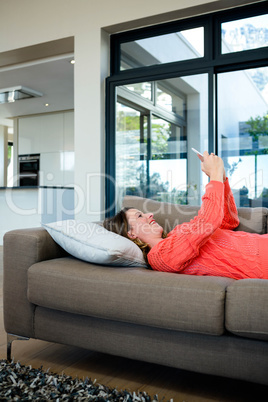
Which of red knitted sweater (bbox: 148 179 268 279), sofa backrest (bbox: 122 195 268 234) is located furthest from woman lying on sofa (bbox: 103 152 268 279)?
sofa backrest (bbox: 122 195 268 234)

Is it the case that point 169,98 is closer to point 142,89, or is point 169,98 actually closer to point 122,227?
point 142,89

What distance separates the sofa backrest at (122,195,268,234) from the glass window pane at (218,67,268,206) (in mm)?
1525

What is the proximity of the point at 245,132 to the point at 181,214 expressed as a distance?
186 centimetres

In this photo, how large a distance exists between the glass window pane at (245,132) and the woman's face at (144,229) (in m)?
2.02

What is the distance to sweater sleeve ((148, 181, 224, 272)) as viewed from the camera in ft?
5.63

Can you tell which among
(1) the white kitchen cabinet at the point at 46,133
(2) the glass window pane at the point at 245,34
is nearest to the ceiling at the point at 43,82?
(1) the white kitchen cabinet at the point at 46,133

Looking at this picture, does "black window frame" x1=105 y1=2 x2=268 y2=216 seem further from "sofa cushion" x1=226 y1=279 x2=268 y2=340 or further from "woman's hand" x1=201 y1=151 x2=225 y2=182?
"sofa cushion" x1=226 y1=279 x2=268 y2=340

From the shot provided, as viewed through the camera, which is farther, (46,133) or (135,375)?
(46,133)

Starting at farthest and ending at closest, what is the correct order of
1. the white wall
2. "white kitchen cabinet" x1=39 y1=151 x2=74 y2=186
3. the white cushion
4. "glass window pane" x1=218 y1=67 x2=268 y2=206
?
"white kitchen cabinet" x1=39 y1=151 x2=74 y2=186, the white wall, "glass window pane" x1=218 y1=67 x2=268 y2=206, the white cushion

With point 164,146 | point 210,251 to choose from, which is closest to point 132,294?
point 210,251

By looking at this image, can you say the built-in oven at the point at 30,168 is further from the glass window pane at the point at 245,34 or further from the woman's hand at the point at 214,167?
the woman's hand at the point at 214,167

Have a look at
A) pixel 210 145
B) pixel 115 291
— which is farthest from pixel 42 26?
pixel 115 291

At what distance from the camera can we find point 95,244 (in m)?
1.83

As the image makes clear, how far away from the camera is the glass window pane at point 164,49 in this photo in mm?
3818
